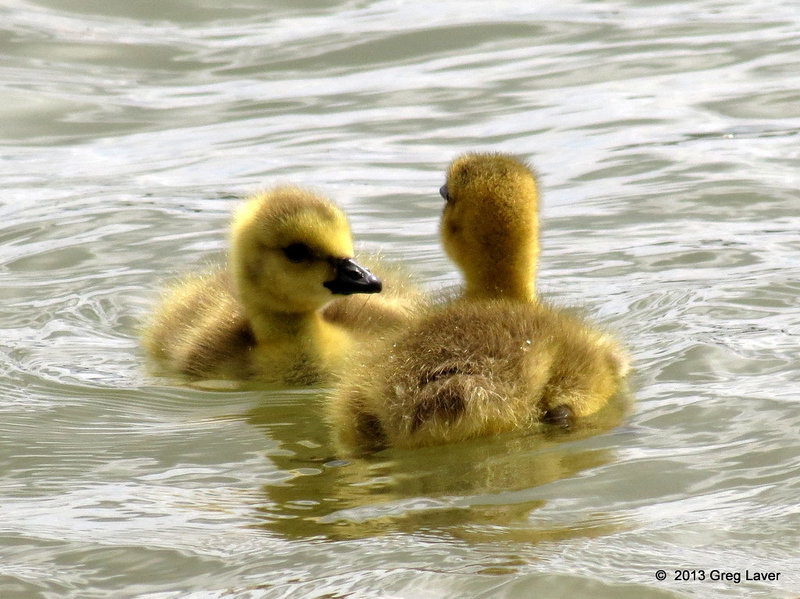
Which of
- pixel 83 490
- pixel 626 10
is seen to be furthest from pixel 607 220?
pixel 626 10

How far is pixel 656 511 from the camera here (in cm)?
407

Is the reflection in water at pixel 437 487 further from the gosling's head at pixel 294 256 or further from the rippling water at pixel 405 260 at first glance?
the gosling's head at pixel 294 256

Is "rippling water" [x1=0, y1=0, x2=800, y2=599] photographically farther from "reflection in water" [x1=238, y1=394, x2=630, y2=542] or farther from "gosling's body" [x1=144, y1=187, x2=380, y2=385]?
"gosling's body" [x1=144, y1=187, x2=380, y2=385]

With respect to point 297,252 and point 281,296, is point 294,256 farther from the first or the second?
point 281,296

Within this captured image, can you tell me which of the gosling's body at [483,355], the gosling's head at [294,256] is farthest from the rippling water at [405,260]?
the gosling's head at [294,256]

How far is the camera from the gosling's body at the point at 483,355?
4.40m

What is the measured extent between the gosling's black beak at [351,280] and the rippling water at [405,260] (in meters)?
0.45

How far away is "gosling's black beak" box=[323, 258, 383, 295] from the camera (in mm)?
5441

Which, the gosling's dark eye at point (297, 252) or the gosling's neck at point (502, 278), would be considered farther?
the gosling's dark eye at point (297, 252)

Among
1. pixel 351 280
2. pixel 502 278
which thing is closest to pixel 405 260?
pixel 351 280

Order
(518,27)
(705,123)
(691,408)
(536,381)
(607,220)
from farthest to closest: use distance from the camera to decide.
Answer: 1. (518,27)
2. (705,123)
3. (607,220)
4. (691,408)
5. (536,381)

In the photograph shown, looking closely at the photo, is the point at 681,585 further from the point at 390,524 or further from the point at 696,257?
the point at 696,257

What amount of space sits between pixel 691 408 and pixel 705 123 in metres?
4.60
